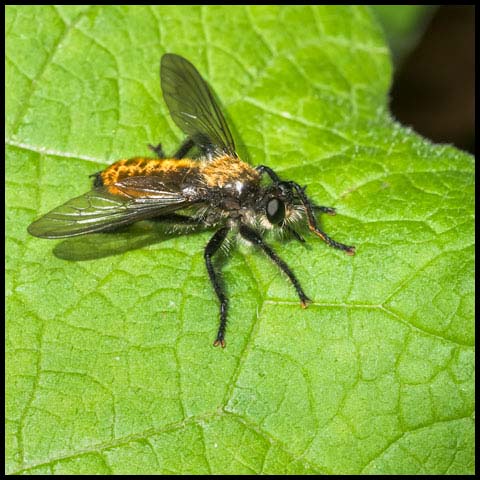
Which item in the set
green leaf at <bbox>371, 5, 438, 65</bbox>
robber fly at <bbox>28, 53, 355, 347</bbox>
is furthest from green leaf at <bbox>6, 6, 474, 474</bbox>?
green leaf at <bbox>371, 5, 438, 65</bbox>

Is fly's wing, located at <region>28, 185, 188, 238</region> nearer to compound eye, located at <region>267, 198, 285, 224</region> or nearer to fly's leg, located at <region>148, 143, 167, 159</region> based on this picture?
fly's leg, located at <region>148, 143, 167, 159</region>

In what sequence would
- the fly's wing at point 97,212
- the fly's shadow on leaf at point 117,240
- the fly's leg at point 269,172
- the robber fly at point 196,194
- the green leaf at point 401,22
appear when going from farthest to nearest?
the green leaf at point 401,22 < the fly's leg at point 269,172 < the fly's shadow on leaf at point 117,240 < the robber fly at point 196,194 < the fly's wing at point 97,212

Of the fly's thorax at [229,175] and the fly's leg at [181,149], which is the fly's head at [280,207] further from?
the fly's leg at [181,149]

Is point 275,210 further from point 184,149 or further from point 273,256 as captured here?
point 184,149

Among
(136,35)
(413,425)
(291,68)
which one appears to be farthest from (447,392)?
(136,35)

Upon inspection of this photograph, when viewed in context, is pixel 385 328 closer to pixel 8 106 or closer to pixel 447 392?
Result: pixel 447 392

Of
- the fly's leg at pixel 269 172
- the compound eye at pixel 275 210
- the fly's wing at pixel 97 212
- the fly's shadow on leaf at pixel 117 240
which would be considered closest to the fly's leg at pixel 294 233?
the compound eye at pixel 275 210

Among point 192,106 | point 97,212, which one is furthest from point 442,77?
point 97,212
